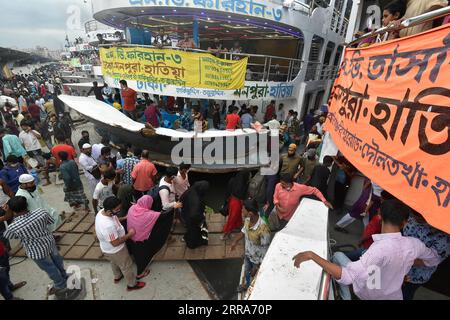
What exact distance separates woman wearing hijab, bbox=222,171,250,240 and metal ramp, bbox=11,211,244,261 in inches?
13.8

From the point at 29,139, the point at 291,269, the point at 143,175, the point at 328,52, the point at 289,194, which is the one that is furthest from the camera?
the point at 328,52

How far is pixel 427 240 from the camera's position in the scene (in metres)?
2.52

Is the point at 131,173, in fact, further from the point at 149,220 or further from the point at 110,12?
the point at 110,12

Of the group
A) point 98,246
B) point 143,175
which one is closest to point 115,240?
point 98,246

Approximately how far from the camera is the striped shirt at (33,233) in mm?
3051

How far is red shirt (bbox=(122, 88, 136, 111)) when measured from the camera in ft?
26.8

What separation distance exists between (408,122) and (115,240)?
379cm

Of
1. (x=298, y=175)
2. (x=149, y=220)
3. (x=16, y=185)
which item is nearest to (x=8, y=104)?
(x=16, y=185)

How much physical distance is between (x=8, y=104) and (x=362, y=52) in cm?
1627

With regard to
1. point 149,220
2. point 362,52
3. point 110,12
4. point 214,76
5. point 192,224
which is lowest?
point 192,224

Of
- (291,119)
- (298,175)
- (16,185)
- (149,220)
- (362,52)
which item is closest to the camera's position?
(362,52)

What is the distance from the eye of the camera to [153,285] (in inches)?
152

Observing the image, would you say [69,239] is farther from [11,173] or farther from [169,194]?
[169,194]

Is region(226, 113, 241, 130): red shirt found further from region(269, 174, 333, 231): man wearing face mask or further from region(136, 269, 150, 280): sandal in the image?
region(136, 269, 150, 280): sandal
